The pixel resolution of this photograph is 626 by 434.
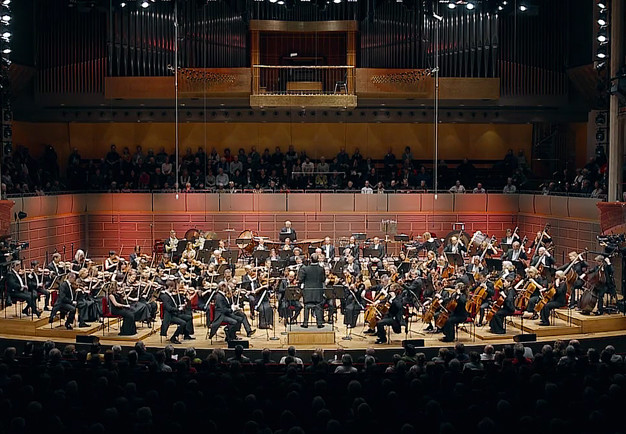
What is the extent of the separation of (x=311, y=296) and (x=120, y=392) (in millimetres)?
6656

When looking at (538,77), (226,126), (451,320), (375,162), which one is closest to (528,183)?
(538,77)

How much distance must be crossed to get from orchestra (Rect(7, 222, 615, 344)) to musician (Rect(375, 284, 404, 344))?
0.6 inches

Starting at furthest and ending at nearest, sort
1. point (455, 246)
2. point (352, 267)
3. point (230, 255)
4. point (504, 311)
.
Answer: point (455, 246) < point (230, 255) < point (352, 267) < point (504, 311)

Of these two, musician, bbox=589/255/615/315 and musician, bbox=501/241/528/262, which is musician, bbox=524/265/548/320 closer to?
musician, bbox=589/255/615/315

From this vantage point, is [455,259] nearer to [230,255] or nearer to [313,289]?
[313,289]

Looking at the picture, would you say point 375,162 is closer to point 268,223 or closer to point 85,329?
point 268,223

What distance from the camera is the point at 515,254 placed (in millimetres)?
17156

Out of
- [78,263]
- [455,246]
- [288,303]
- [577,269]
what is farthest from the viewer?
[455,246]

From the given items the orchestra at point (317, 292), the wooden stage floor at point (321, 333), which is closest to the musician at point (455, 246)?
the orchestra at point (317, 292)

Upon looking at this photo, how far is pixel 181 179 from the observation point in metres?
23.0

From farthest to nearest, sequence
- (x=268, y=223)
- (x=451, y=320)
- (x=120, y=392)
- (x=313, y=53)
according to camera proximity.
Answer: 1. (x=313, y=53)
2. (x=268, y=223)
3. (x=451, y=320)
4. (x=120, y=392)

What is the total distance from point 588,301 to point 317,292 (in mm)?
4843

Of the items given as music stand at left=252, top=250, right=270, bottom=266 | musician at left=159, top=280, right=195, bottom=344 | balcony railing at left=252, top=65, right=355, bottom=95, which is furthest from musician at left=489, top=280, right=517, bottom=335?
balcony railing at left=252, top=65, right=355, bottom=95

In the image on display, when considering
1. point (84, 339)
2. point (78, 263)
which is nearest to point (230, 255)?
point (78, 263)
